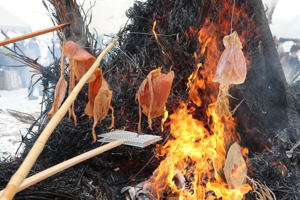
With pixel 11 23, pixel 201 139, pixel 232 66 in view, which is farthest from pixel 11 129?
pixel 11 23

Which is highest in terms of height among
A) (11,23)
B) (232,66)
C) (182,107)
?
(11,23)

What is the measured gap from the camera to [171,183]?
8.11 feet

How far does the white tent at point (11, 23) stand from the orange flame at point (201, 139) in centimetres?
910

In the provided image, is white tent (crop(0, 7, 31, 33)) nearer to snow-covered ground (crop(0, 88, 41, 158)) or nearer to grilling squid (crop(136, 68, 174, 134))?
snow-covered ground (crop(0, 88, 41, 158))

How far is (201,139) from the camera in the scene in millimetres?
2938

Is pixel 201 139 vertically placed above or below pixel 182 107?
below

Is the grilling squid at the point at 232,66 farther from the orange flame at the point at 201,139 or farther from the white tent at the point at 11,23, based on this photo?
the white tent at the point at 11,23

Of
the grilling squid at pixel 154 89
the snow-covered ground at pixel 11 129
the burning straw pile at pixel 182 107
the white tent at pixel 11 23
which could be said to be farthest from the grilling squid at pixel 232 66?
the white tent at pixel 11 23

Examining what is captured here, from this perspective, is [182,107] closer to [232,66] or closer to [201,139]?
[201,139]

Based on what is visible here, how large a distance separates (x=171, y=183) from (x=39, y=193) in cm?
120

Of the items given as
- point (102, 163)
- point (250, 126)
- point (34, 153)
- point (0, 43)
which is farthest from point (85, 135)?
point (250, 126)

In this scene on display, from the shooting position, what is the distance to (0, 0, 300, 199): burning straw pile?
8.41 feet

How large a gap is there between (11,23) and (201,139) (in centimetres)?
1095

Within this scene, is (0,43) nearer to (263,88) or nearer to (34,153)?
(34,153)
